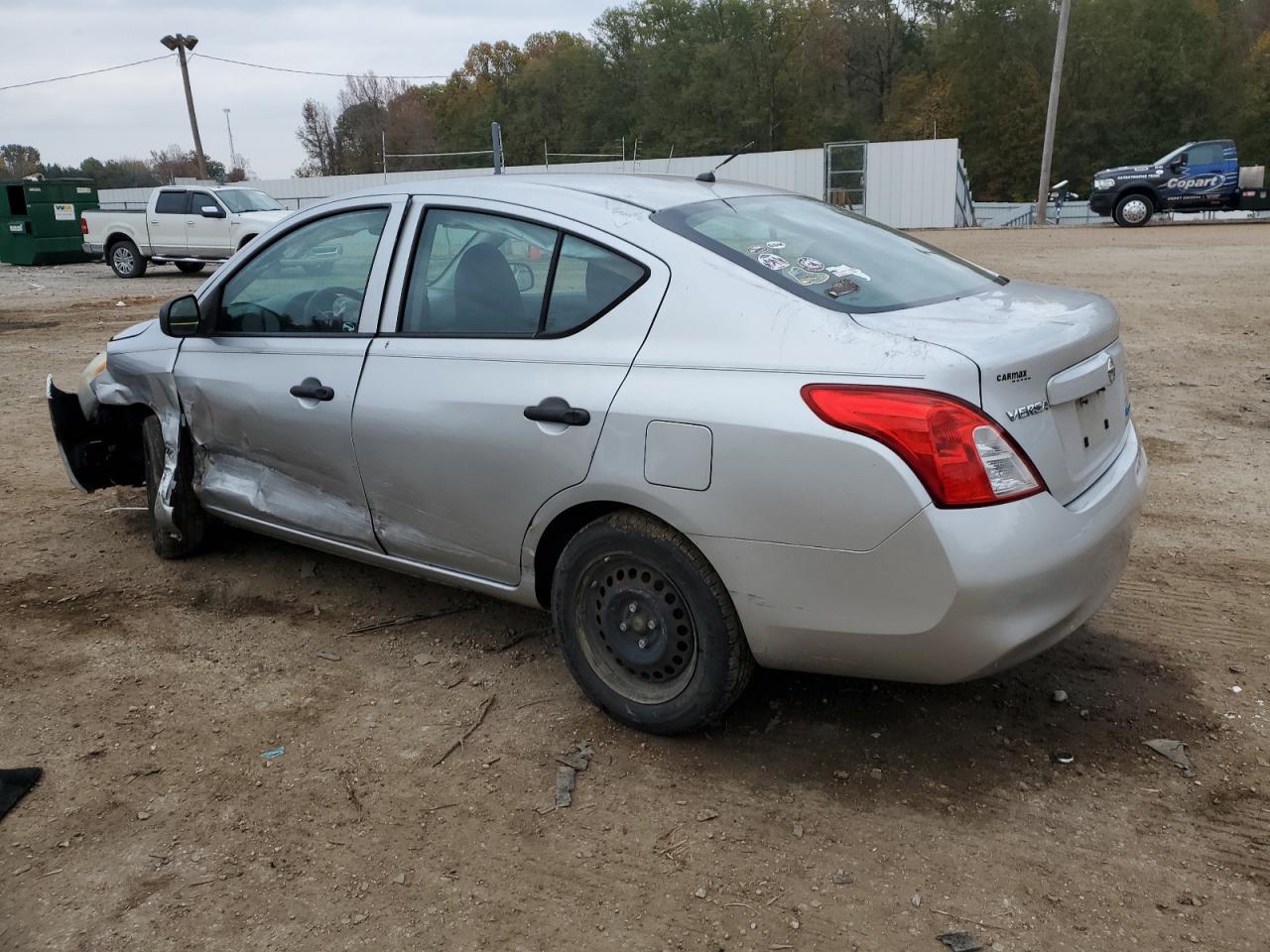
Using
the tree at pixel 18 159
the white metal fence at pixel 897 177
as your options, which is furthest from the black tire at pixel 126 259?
the tree at pixel 18 159

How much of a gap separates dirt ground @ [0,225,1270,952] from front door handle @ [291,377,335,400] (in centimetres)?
95

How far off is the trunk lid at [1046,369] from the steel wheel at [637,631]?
37.5 inches

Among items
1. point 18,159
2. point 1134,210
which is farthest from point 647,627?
point 18,159

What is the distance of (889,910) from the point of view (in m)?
2.53

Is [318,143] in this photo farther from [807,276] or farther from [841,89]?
[807,276]

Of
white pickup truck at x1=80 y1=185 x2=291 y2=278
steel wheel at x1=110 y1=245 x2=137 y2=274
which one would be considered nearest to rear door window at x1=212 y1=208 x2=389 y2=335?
white pickup truck at x1=80 y1=185 x2=291 y2=278

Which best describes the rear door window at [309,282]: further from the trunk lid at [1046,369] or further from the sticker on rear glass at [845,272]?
the trunk lid at [1046,369]

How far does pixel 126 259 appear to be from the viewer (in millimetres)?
22859

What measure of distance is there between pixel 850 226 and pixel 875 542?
1553mm

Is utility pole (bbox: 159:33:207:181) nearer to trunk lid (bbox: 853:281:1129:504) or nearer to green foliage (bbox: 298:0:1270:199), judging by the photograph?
green foliage (bbox: 298:0:1270:199)

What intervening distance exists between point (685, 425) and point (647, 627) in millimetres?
658

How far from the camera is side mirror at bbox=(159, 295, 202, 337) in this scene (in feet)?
Answer: 14.1

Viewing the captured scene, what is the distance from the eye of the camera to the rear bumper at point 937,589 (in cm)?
261

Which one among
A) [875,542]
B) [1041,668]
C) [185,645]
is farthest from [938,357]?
[185,645]
